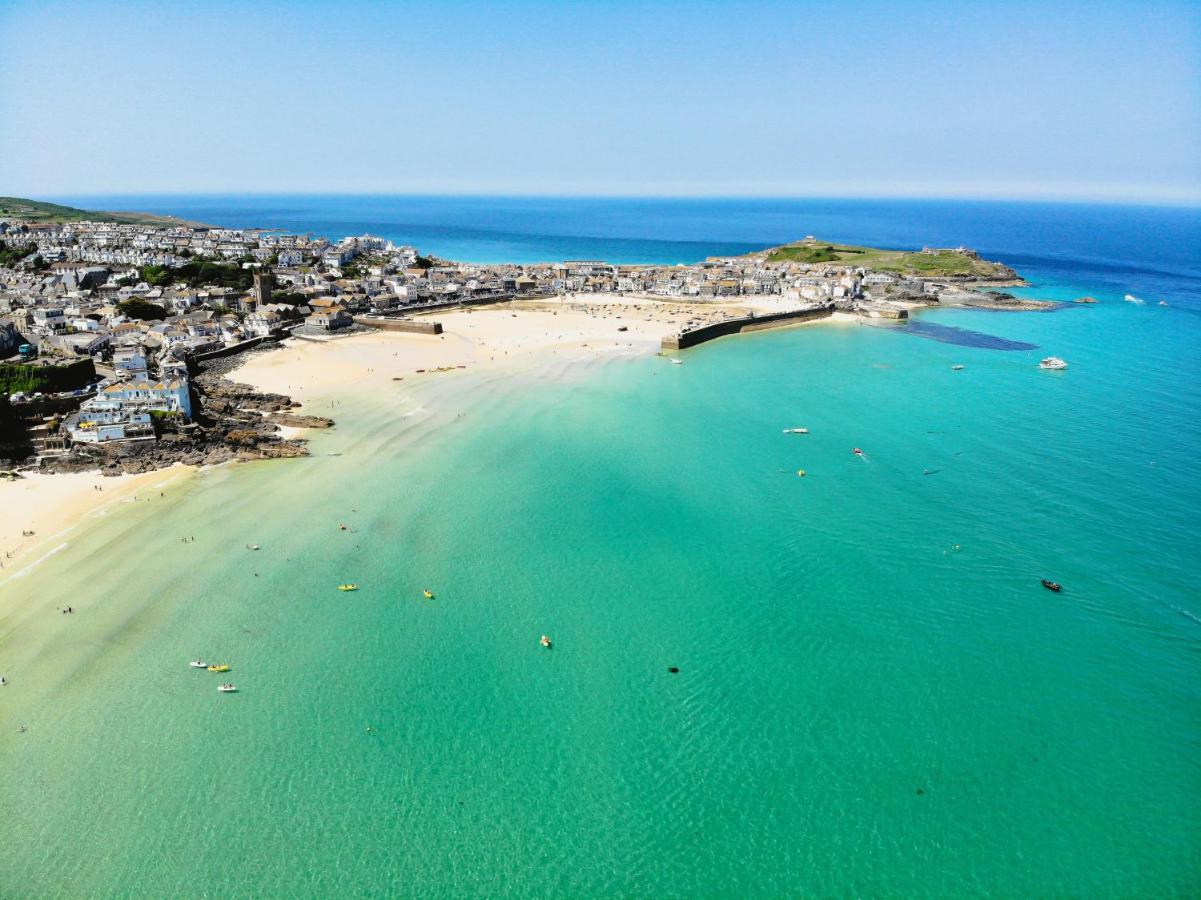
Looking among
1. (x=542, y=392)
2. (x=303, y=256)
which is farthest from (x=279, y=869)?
(x=303, y=256)

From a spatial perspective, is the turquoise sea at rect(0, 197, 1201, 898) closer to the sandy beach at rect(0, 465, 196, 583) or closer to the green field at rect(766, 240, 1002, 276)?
the sandy beach at rect(0, 465, 196, 583)


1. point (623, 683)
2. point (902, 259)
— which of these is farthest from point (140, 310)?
point (902, 259)

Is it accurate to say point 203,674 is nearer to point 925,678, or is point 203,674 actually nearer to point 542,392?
point 925,678

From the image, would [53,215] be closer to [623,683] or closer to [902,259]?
[902,259]

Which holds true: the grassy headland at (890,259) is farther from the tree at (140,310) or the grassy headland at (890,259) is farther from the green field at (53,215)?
the green field at (53,215)

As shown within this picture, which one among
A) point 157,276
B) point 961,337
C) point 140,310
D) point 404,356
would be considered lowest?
point 404,356

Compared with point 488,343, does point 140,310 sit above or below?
above
